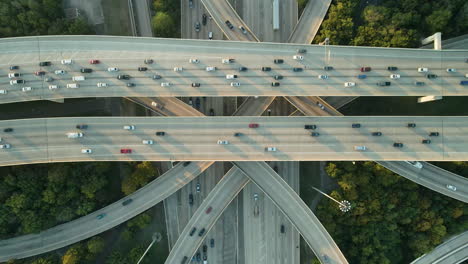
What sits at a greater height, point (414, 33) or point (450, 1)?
point (450, 1)

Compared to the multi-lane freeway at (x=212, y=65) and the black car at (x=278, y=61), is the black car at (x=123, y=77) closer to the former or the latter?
the multi-lane freeway at (x=212, y=65)

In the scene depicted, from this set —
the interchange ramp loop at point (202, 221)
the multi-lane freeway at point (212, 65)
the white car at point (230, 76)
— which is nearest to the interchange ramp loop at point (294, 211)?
the interchange ramp loop at point (202, 221)

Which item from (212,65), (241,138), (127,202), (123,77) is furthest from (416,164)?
(123,77)

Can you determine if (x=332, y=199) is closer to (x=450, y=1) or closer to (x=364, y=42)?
(x=364, y=42)

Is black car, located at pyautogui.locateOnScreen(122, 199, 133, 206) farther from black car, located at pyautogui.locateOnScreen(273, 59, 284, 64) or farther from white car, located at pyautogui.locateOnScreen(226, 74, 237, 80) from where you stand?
black car, located at pyautogui.locateOnScreen(273, 59, 284, 64)

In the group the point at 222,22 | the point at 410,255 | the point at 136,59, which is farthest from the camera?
the point at 410,255

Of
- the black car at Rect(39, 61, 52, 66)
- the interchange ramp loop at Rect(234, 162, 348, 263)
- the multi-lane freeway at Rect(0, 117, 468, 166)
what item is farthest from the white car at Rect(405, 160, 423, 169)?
the black car at Rect(39, 61, 52, 66)

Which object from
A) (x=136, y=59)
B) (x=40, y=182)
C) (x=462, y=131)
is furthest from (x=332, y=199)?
(x=40, y=182)
